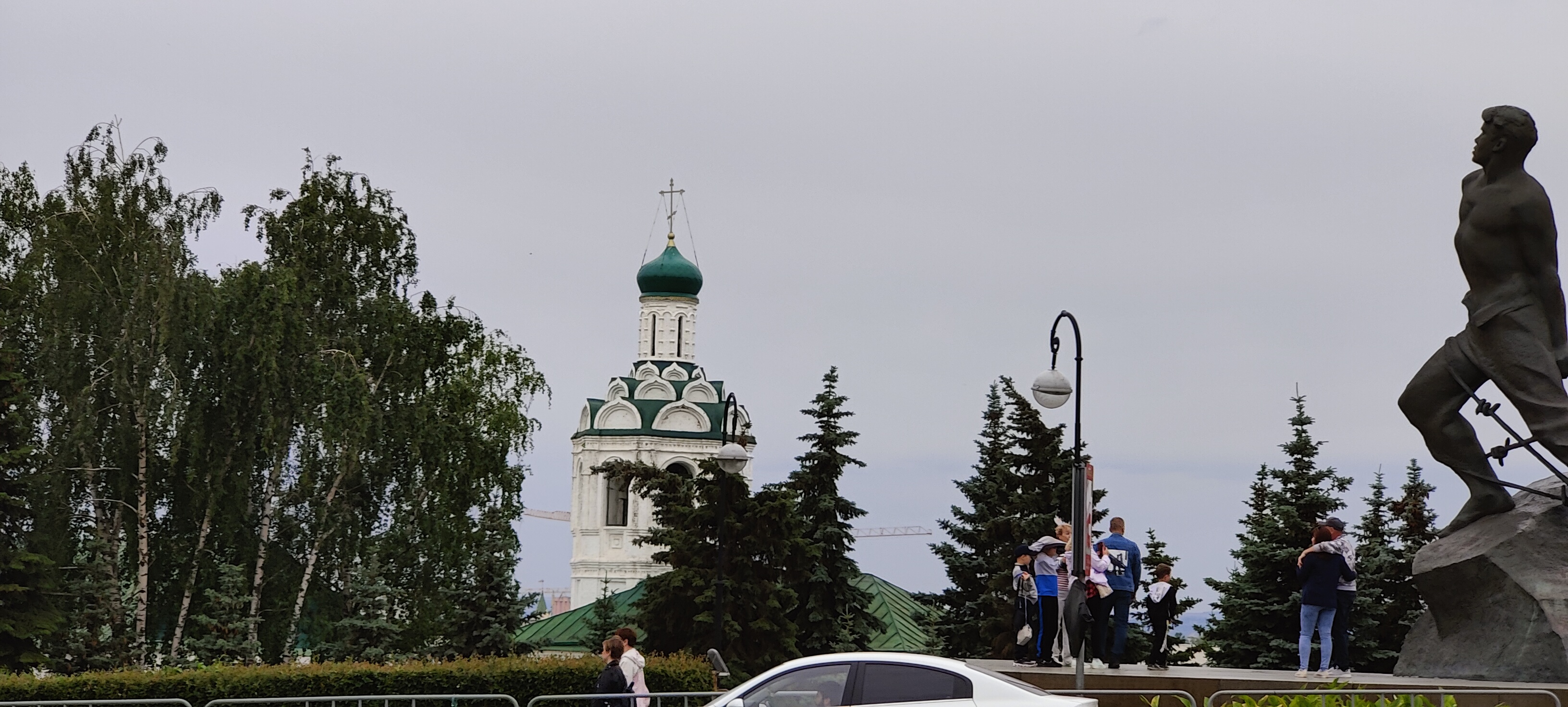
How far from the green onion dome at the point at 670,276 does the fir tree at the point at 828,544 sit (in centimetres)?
3787

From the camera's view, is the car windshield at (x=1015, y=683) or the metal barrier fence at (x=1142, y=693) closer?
the car windshield at (x=1015, y=683)

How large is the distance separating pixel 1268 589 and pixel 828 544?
14044 mm

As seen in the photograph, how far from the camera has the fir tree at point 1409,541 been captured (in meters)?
27.8

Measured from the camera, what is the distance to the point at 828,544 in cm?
4047

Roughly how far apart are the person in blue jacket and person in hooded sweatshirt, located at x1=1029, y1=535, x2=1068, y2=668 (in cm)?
48

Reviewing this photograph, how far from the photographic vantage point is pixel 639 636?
39750 millimetres

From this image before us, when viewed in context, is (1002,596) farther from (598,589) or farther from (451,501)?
(598,589)

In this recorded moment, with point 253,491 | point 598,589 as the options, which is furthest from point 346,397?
point 598,589

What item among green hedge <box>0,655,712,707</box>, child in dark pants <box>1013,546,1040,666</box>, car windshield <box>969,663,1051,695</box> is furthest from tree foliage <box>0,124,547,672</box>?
car windshield <box>969,663,1051,695</box>

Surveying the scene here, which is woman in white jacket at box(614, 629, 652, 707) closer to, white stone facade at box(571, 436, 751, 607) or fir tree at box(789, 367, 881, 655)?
fir tree at box(789, 367, 881, 655)

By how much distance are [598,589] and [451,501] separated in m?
39.0

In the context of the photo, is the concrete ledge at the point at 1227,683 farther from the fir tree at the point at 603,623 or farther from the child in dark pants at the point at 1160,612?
the fir tree at the point at 603,623

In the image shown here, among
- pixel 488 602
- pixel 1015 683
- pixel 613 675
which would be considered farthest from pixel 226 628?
pixel 1015 683

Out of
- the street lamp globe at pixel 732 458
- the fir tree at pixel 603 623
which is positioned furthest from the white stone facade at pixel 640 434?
the street lamp globe at pixel 732 458
